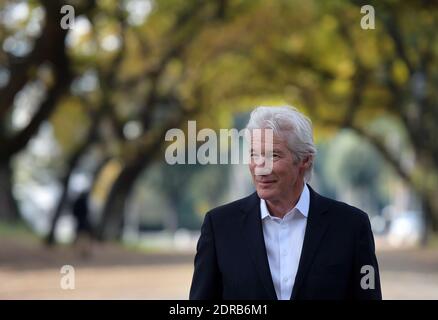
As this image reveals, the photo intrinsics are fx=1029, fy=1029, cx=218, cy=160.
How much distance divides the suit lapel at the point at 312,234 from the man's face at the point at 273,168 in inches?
4.5

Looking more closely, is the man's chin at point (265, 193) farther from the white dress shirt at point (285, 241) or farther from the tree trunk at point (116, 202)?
the tree trunk at point (116, 202)

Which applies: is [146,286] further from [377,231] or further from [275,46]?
[377,231]

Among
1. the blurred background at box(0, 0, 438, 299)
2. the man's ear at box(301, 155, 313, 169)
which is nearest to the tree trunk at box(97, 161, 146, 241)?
the blurred background at box(0, 0, 438, 299)

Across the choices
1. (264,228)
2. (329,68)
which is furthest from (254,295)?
(329,68)

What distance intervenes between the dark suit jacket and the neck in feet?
0.18

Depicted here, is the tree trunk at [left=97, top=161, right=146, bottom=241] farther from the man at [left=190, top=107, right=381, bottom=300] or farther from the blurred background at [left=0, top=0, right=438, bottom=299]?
the man at [left=190, top=107, right=381, bottom=300]

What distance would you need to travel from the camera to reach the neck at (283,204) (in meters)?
3.90

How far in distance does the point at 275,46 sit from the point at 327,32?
5.40 ft

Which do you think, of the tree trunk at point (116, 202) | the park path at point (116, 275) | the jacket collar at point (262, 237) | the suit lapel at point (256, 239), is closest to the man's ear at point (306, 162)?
the jacket collar at point (262, 237)

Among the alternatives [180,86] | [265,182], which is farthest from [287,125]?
[180,86]

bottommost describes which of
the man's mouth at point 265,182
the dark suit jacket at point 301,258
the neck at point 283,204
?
the dark suit jacket at point 301,258

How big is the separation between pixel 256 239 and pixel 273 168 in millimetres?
272

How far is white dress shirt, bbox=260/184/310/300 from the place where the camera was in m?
3.77

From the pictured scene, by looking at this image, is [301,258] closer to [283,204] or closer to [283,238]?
[283,238]
